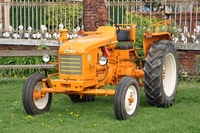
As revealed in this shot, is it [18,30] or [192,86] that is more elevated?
[18,30]

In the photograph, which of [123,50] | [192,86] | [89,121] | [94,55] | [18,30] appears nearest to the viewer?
[89,121]

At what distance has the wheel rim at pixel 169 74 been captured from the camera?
9045mm

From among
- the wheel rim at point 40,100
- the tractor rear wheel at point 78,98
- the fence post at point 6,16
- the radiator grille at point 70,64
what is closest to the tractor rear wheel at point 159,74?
the radiator grille at point 70,64

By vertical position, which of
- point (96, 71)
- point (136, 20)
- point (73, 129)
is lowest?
point (73, 129)

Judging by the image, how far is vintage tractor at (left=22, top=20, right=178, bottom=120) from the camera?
755 centimetres

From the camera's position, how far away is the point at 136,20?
46.4 feet

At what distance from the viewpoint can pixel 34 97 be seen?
7.92 metres

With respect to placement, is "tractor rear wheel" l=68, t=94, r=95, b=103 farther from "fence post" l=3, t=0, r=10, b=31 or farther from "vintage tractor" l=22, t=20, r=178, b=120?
"fence post" l=3, t=0, r=10, b=31

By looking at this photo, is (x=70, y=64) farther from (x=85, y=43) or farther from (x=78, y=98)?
(x=78, y=98)

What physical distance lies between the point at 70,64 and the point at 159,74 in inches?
61.8

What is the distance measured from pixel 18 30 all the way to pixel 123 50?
7419mm

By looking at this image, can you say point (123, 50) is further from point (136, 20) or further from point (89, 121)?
point (136, 20)

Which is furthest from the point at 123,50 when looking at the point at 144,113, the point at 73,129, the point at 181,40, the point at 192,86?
the point at 181,40

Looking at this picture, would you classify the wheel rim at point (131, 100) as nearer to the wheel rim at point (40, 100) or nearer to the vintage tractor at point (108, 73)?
the vintage tractor at point (108, 73)
